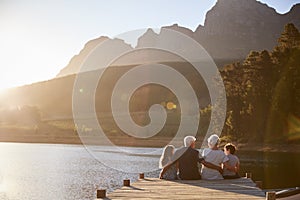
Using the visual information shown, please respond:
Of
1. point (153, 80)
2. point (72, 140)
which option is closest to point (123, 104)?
point (153, 80)

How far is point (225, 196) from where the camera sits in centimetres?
929

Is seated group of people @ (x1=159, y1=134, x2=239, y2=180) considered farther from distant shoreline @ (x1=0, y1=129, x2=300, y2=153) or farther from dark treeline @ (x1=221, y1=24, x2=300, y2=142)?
distant shoreline @ (x1=0, y1=129, x2=300, y2=153)

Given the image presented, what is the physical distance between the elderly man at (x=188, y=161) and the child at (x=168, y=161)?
103 millimetres

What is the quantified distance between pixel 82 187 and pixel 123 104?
127 metres

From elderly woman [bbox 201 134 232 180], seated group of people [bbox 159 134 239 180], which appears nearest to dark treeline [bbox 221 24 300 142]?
seated group of people [bbox 159 134 239 180]

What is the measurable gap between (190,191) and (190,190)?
17cm

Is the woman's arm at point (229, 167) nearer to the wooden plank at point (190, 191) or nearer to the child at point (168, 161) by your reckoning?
the wooden plank at point (190, 191)

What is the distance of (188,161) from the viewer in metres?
12.3

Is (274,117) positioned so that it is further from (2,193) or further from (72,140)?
(72,140)

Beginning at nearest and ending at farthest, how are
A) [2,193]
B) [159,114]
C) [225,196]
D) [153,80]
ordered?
[225,196] → [2,193] → [159,114] → [153,80]

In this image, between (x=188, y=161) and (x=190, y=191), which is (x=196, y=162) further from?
(x=190, y=191)

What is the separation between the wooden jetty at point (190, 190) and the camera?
30.6 feet

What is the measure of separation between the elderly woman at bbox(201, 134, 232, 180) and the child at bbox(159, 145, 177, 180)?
82 centimetres

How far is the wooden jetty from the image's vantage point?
30.6 feet
